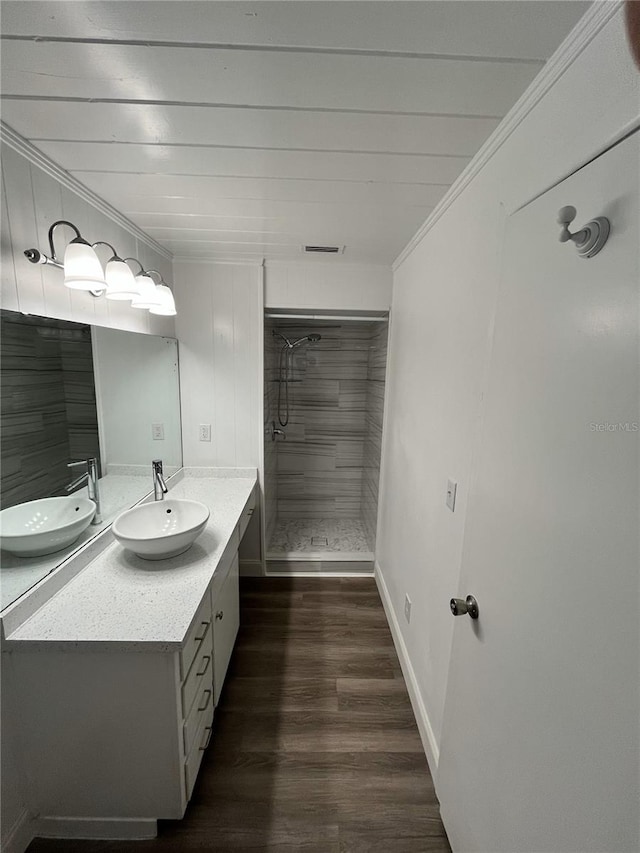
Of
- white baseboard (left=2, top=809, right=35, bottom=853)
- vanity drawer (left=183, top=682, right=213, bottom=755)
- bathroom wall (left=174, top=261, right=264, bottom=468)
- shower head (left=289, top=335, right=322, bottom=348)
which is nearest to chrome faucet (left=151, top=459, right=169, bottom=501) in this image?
bathroom wall (left=174, top=261, right=264, bottom=468)

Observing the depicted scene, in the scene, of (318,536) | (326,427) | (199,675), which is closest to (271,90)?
(199,675)

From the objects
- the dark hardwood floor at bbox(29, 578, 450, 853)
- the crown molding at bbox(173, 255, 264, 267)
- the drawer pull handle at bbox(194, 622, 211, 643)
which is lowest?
the dark hardwood floor at bbox(29, 578, 450, 853)

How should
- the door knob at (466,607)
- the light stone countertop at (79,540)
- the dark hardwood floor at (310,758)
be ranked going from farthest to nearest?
the dark hardwood floor at (310,758)
the light stone countertop at (79,540)
the door knob at (466,607)

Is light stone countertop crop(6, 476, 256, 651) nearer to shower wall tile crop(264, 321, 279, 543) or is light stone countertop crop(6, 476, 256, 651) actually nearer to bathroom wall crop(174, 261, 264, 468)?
bathroom wall crop(174, 261, 264, 468)

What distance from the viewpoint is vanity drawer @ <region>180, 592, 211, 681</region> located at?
109cm

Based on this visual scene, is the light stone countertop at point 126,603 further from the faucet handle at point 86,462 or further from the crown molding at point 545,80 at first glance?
the crown molding at point 545,80

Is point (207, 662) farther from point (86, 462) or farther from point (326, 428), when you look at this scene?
point (326, 428)

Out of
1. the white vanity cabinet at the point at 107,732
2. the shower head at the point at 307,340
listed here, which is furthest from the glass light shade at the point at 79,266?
the shower head at the point at 307,340

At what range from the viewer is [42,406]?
1207 mm

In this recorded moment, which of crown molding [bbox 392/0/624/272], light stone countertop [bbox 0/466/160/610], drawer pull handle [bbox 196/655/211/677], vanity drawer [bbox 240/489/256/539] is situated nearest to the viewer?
crown molding [bbox 392/0/624/272]

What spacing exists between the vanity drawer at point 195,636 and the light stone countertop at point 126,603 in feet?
0.20

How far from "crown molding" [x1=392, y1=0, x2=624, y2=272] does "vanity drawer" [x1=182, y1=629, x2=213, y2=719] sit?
6.41ft

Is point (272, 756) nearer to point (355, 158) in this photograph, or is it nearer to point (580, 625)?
point (580, 625)

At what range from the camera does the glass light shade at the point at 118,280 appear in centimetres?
142
